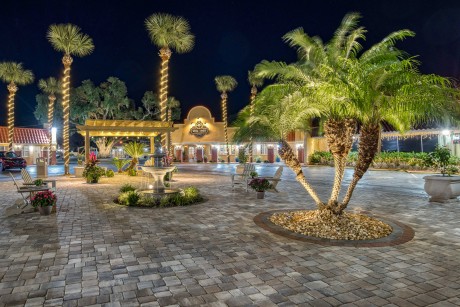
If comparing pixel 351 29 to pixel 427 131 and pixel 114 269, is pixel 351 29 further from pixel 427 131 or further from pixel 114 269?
pixel 427 131

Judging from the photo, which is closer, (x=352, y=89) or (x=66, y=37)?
(x=352, y=89)

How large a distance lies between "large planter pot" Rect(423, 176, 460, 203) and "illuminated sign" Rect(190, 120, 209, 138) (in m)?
33.6

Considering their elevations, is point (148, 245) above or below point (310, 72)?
below

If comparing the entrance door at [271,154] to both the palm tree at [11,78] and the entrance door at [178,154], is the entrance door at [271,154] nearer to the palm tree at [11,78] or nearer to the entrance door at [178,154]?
the entrance door at [178,154]

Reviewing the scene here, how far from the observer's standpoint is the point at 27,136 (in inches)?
1537

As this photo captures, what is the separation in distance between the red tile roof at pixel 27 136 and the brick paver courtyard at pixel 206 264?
35.0 m

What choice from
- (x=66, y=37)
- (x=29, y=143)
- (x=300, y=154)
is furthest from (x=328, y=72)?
(x=29, y=143)

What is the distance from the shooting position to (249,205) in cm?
1016

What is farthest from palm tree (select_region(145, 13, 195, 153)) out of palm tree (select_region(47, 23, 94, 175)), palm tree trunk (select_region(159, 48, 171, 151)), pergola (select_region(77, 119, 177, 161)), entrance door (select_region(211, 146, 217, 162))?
→ entrance door (select_region(211, 146, 217, 162))

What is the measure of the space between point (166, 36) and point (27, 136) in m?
24.7

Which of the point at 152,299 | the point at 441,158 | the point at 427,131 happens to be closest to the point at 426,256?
the point at 152,299

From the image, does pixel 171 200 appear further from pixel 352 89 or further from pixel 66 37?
pixel 66 37

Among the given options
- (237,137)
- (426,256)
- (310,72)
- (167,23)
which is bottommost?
(426,256)

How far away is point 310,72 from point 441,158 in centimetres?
647
